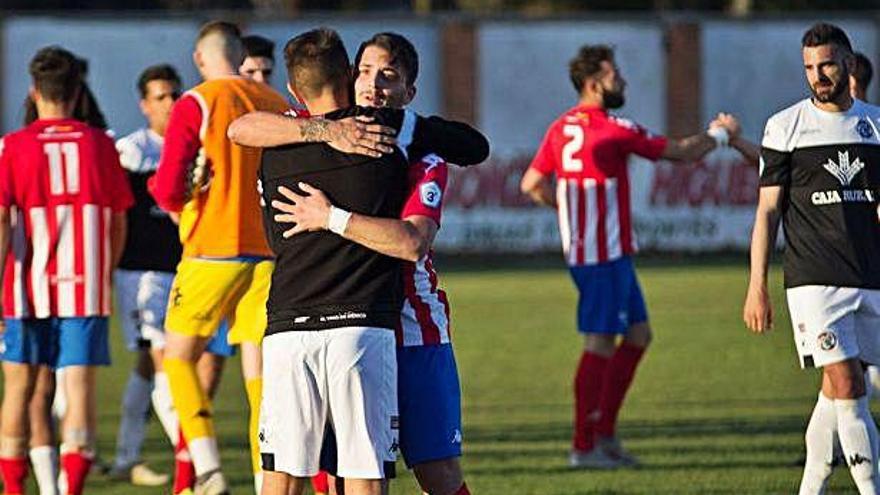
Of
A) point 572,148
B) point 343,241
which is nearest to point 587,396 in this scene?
point 572,148

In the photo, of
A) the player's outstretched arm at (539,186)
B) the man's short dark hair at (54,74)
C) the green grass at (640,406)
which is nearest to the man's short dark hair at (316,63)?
the man's short dark hair at (54,74)

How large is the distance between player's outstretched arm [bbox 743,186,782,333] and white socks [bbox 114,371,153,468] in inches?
167

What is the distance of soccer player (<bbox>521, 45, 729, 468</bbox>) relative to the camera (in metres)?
11.9

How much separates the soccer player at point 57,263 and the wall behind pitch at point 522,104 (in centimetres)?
2407

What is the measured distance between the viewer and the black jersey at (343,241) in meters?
6.81

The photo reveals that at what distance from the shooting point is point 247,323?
9.38m

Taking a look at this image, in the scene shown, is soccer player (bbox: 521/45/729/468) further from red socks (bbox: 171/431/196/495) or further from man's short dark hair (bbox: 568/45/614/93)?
red socks (bbox: 171/431/196/495)

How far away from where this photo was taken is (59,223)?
9.64 m

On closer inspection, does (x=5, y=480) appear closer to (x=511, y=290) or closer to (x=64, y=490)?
(x=64, y=490)

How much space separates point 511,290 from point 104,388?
1152 centimetres

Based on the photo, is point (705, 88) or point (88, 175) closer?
point (88, 175)

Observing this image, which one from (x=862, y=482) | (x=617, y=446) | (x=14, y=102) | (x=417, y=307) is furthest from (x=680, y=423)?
(x=14, y=102)

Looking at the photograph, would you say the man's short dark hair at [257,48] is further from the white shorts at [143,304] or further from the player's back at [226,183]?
the white shorts at [143,304]

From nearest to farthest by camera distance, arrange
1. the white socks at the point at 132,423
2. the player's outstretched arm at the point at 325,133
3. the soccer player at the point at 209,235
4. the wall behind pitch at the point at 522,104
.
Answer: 1. the player's outstretched arm at the point at 325,133
2. the soccer player at the point at 209,235
3. the white socks at the point at 132,423
4. the wall behind pitch at the point at 522,104
